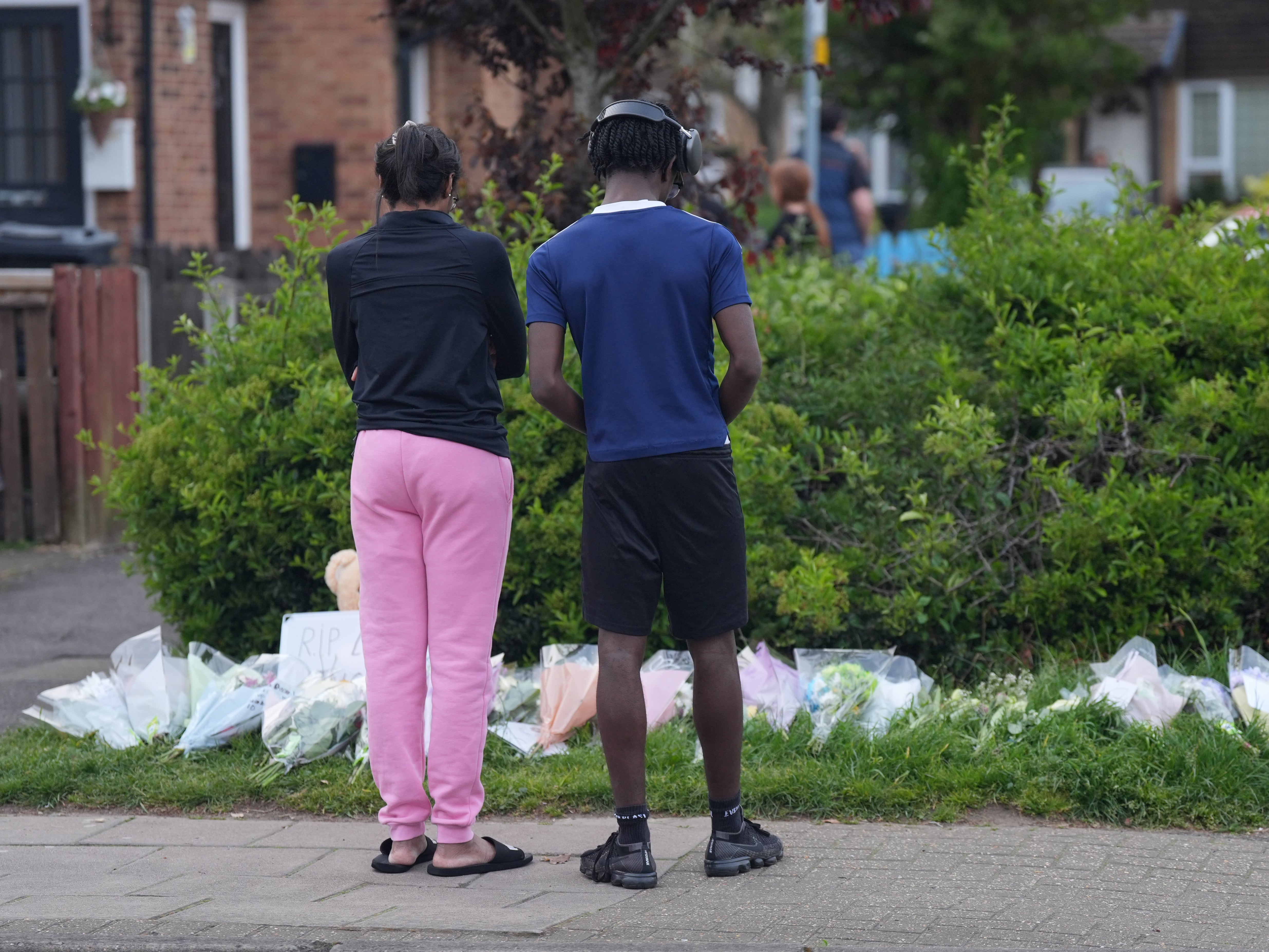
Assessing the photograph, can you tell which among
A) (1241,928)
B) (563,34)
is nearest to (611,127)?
(1241,928)

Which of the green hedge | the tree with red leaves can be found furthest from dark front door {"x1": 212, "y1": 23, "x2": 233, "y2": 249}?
the green hedge

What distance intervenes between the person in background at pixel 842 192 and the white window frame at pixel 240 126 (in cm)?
528

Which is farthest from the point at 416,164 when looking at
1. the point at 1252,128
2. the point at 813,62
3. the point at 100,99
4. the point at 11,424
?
the point at 1252,128

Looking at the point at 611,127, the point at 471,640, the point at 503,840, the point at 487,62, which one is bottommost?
the point at 503,840

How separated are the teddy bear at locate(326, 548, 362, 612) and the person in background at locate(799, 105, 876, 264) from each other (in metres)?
7.10

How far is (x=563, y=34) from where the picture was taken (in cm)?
722

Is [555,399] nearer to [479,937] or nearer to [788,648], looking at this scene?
[479,937]

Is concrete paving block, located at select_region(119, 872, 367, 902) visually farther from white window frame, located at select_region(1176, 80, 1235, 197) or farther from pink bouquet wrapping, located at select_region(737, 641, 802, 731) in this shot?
white window frame, located at select_region(1176, 80, 1235, 197)

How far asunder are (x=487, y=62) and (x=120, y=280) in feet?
8.55

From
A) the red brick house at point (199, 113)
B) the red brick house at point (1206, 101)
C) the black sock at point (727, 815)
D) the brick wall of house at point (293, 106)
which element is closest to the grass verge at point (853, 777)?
the black sock at point (727, 815)

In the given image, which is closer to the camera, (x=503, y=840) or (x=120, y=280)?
(x=503, y=840)

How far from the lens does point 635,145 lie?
3.87 meters

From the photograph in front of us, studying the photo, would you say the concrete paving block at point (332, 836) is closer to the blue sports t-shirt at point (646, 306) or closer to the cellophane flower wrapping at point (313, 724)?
the cellophane flower wrapping at point (313, 724)

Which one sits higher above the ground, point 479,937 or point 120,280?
point 120,280
